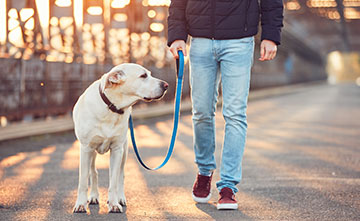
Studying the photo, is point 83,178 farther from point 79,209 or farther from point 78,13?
point 78,13

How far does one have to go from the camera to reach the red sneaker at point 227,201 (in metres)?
4.30

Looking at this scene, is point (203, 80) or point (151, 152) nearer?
point (203, 80)

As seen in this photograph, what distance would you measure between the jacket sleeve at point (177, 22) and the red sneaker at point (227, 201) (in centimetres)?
106

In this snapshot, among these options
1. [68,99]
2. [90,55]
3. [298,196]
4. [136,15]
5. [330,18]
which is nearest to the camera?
[298,196]

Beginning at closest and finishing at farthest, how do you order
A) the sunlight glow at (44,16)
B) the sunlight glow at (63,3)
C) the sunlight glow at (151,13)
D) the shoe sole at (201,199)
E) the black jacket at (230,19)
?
1. the black jacket at (230,19)
2. the shoe sole at (201,199)
3. the sunlight glow at (44,16)
4. the sunlight glow at (63,3)
5. the sunlight glow at (151,13)

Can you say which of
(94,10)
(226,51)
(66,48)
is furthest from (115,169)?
(94,10)

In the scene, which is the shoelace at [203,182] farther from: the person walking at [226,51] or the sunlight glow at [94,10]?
the sunlight glow at [94,10]

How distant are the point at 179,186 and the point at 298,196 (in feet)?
3.23

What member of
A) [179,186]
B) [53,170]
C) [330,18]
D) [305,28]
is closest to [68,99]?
[53,170]

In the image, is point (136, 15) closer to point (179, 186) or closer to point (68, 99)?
point (68, 99)

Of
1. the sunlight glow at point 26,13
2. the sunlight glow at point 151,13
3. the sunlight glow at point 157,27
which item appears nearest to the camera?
the sunlight glow at point 26,13

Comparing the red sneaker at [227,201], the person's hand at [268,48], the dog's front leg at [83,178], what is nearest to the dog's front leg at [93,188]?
the dog's front leg at [83,178]

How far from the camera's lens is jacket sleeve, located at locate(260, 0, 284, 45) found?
14.6 ft

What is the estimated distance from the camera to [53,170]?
6.34 metres
